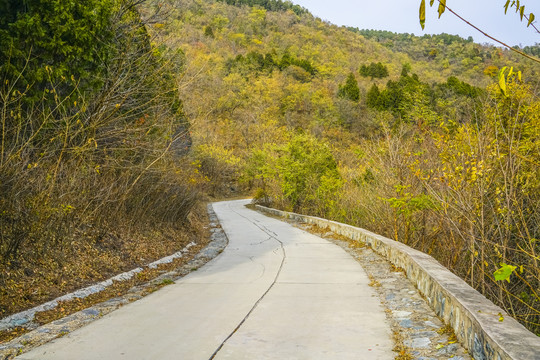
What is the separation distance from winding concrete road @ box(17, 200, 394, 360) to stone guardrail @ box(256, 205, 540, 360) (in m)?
0.70

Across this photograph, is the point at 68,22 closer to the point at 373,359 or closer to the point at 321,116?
the point at 373,359

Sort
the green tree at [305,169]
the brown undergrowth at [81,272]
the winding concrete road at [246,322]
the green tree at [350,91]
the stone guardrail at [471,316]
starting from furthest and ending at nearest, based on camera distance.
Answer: the green tree at [350,91] < the green tree at [305,169] < the brown undergrowth at [81,272] < the winding concrete road at [246,322] < the stone guardrail at [471,316]

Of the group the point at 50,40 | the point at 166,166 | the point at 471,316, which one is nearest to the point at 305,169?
the point at 166,166

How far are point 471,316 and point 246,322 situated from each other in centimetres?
252

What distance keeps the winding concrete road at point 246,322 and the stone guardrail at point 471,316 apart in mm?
702

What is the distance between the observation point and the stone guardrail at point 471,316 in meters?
3.28

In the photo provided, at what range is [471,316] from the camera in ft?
13.5

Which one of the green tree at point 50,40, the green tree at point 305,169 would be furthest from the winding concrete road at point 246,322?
the green tree at point 305,169

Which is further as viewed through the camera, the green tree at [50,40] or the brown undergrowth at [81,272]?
the green tree at [50,40]

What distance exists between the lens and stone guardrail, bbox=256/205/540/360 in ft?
10.7

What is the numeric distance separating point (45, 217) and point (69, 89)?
3.53 meters

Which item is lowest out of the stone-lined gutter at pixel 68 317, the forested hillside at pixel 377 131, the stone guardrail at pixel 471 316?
the stone-lined gutter at pixel 68 317

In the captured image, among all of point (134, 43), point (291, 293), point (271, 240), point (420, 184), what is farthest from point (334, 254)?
point (134, 43)

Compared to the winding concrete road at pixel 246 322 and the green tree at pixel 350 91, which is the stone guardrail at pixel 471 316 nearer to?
the winding concrete road at pixel 246 322
